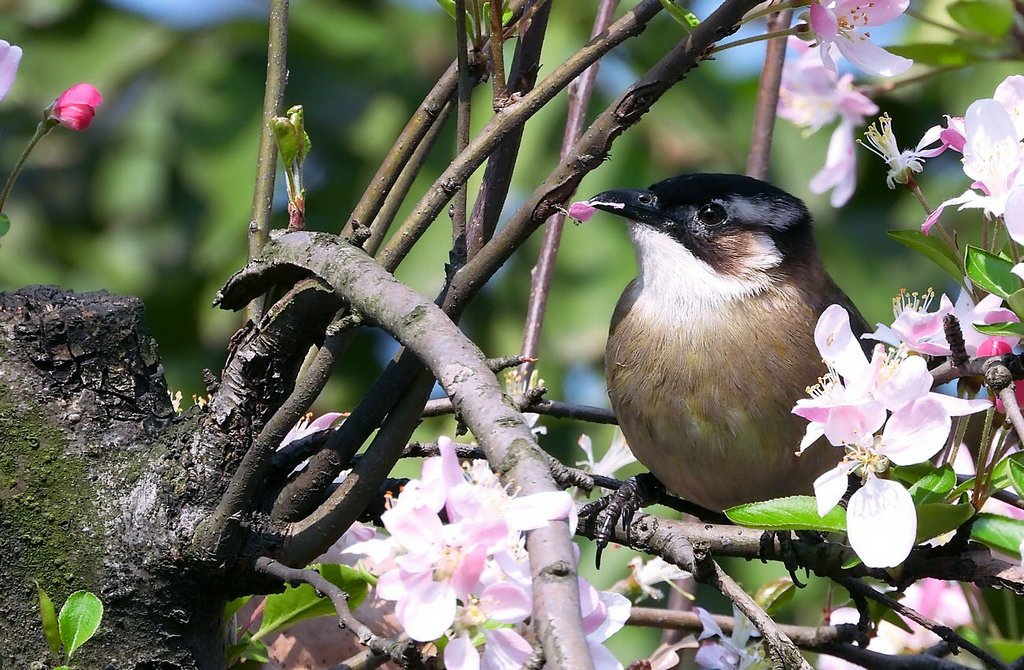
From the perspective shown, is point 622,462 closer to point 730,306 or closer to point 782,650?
point 730,306

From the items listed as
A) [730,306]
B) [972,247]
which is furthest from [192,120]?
[972,247]

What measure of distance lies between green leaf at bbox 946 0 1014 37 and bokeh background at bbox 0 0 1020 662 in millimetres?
1927

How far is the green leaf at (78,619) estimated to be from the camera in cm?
Result: 131

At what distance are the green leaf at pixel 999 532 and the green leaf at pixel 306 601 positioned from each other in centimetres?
80

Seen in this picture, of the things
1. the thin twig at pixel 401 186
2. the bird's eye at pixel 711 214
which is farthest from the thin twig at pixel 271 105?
the bird's eye at pixel 711 214

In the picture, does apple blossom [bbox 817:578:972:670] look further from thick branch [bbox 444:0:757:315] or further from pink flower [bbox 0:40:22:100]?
pink flower [bbox 0:40:22:100]

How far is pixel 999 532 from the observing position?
→ 1.45m

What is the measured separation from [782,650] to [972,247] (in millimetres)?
563

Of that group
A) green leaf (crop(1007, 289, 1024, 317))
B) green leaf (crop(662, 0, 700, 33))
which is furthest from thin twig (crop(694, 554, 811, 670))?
green leaf (crop(662, 0, 700, 33))

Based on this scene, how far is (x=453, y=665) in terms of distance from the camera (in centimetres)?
114

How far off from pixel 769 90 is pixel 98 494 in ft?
5.46

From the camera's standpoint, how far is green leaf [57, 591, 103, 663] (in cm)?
131

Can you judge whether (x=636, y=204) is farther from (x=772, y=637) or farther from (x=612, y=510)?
(x=772, y=637)

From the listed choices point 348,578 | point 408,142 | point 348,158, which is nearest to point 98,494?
point 348,578
